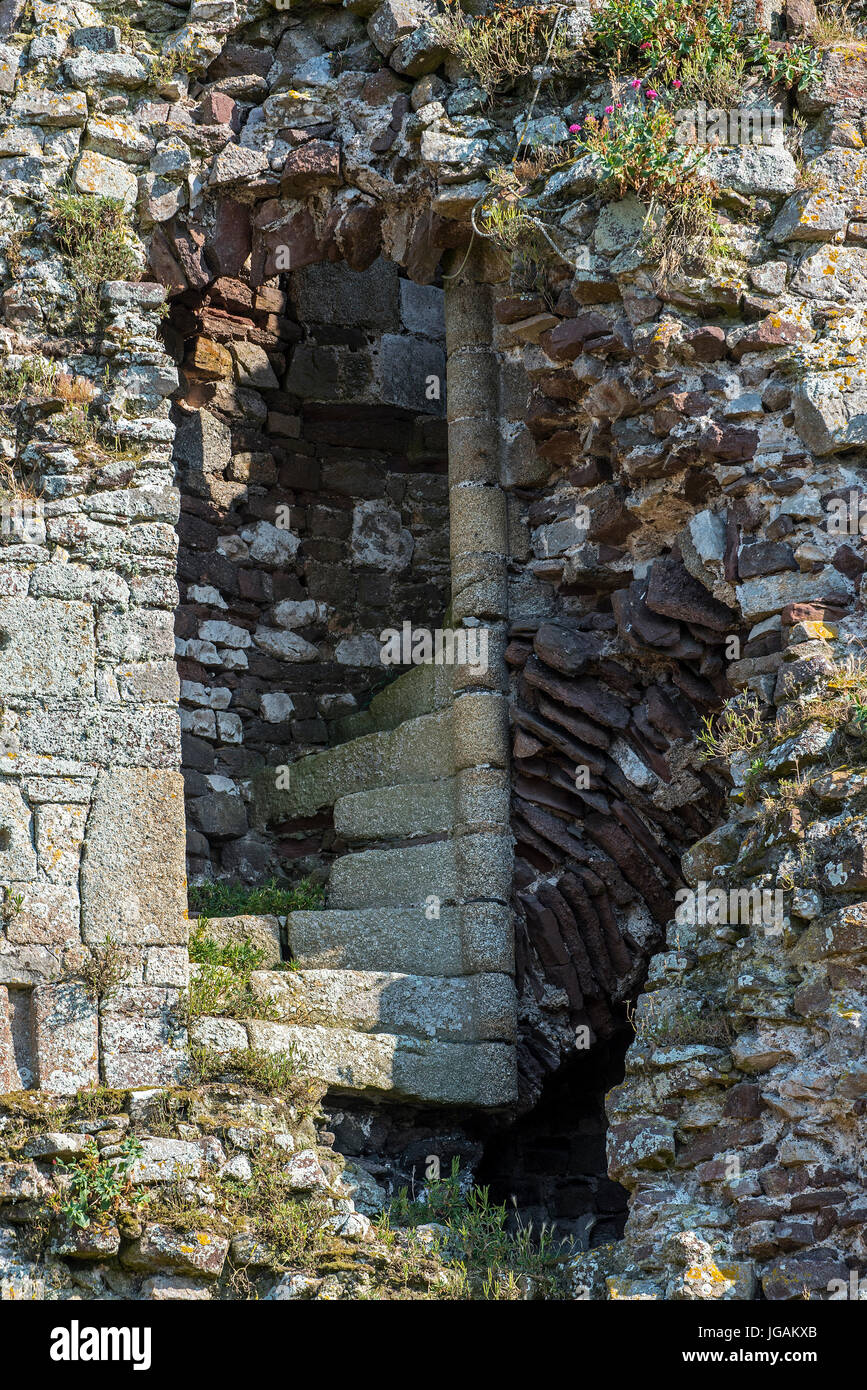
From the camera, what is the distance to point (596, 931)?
25.6ft

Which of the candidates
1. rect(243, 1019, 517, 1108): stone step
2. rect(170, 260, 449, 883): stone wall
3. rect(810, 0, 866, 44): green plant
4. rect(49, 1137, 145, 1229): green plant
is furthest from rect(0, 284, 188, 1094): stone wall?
rect(810, 0, 866, 44): green plant

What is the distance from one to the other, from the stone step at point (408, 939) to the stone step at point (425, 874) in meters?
0.08

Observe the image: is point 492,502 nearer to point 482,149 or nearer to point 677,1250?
point 482,149

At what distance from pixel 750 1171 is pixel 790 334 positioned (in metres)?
3.28

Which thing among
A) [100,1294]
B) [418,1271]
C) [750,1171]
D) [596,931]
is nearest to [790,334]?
[596,931]

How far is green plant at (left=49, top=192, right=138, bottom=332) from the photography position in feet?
25.5

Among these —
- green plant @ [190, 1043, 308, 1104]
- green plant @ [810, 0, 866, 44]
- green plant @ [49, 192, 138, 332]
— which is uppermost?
green plant @ [810, 0, 866, 44]

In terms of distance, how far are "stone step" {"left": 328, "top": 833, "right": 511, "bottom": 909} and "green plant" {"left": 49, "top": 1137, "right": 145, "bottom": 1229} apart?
190 centimetres

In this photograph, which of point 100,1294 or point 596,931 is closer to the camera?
point 100,1294

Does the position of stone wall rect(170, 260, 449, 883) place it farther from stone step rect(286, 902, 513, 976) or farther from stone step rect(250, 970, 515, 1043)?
stone step rect(250, 970, 515, 1043)

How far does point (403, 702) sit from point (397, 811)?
2.48 feet

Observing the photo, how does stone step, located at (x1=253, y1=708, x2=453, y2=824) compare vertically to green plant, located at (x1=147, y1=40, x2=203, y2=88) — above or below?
below
